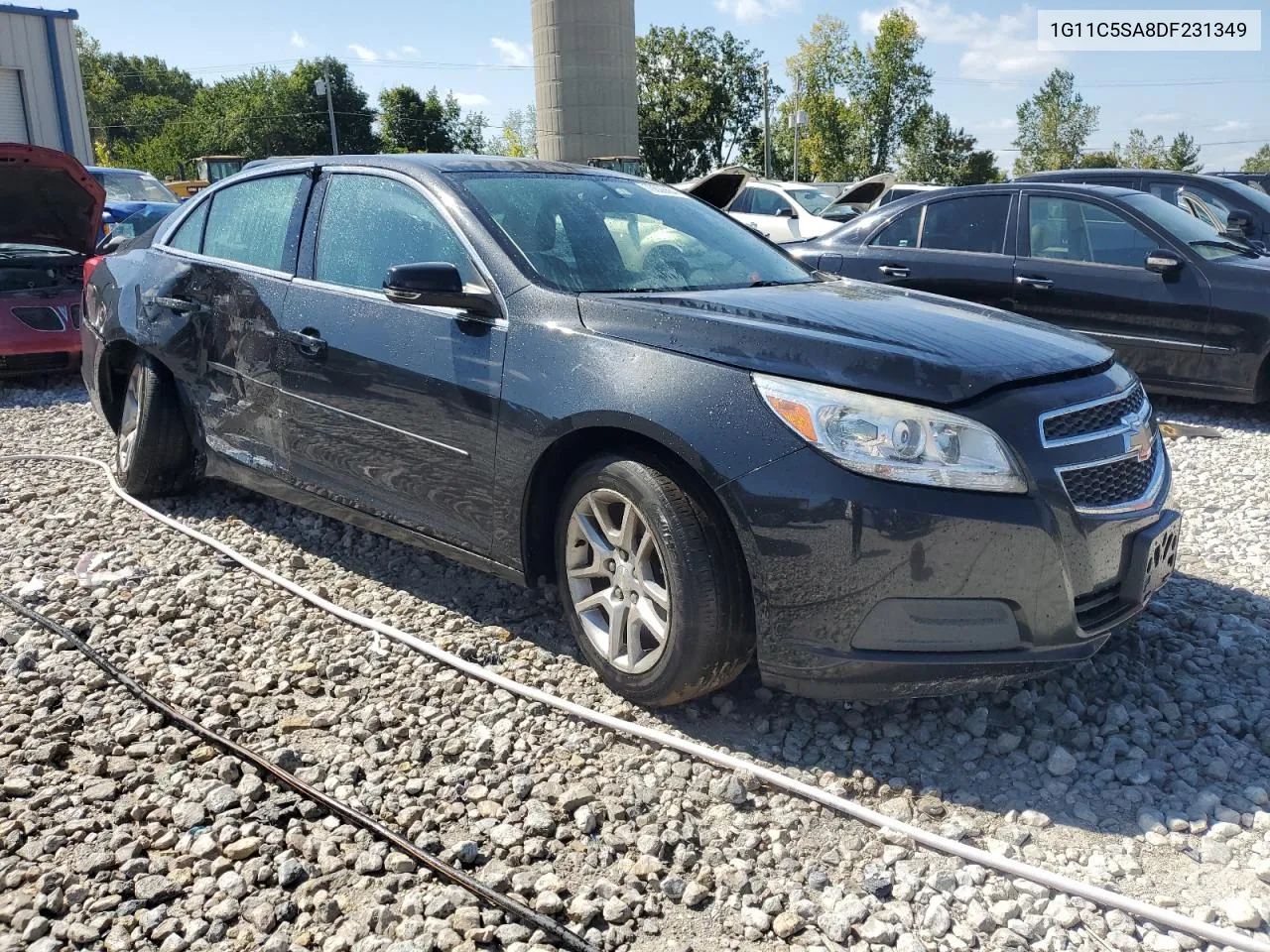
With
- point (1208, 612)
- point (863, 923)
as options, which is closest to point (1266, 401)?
point (1208, 612)

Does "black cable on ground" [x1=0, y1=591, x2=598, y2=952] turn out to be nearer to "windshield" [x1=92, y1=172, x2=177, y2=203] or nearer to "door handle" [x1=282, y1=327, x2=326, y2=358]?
"door handle" [x1=282, y1=327, x2=326, y2=358]

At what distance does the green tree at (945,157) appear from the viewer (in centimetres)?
7104

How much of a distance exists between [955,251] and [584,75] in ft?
136

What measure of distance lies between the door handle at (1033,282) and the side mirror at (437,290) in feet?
16.8

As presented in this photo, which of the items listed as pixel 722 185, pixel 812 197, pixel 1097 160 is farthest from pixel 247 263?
pixel 1097 160

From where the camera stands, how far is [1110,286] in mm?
7312

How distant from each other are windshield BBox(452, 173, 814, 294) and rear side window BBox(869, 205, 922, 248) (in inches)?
154

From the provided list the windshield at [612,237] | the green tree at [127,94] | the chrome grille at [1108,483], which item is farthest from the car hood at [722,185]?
the green tree at [127,94]

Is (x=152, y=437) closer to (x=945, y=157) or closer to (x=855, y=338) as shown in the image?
(x=855, y=338)

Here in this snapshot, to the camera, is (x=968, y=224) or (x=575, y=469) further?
(x=968, y=224)

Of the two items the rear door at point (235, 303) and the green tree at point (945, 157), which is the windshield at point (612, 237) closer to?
the rear door at point (235, 303)

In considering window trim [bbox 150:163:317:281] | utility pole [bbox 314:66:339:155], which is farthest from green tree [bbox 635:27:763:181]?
window trim [bbox 150:163:317:281]

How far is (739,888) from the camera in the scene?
254 cm

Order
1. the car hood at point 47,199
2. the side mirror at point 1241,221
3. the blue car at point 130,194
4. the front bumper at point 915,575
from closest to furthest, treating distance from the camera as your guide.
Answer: the front bumper at point 915,575, the car hood at point 47,199, the side mirror at point 1241,221, the blue car at point 130,194
